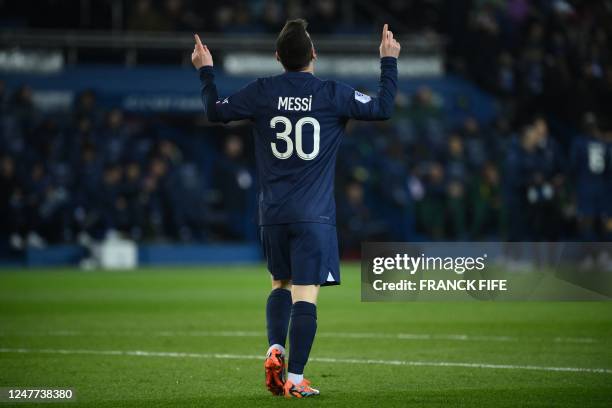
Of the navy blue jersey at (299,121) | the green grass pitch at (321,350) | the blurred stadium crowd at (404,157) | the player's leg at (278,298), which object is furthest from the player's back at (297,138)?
the blurred stadium crowd at (404,157)

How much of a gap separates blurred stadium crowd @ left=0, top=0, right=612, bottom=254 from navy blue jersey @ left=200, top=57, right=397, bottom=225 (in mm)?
14731

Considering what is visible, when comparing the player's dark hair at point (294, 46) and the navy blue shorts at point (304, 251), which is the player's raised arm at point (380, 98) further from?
the navy blue shorts at point (304, 251)

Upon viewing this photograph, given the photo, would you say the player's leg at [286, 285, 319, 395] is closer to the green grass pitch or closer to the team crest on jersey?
the green grass pitch

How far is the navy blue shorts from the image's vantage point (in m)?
6.74

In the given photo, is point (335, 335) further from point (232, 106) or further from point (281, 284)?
point (232, 106)

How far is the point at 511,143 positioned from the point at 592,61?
229cm

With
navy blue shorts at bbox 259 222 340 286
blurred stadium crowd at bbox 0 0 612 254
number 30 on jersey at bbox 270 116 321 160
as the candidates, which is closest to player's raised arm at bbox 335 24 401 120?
number 30 on jersey at bbox 270 116 321 160

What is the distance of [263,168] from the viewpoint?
7.00 metres

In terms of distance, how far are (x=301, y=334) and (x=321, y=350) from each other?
289 cm

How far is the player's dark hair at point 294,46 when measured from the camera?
22.1ft

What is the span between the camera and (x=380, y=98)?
683 cm

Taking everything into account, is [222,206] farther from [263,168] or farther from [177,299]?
[263,168]

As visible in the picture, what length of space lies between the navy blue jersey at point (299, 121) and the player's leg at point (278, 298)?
108 millimetres

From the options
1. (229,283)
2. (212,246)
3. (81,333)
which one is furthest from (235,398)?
(212,246)
